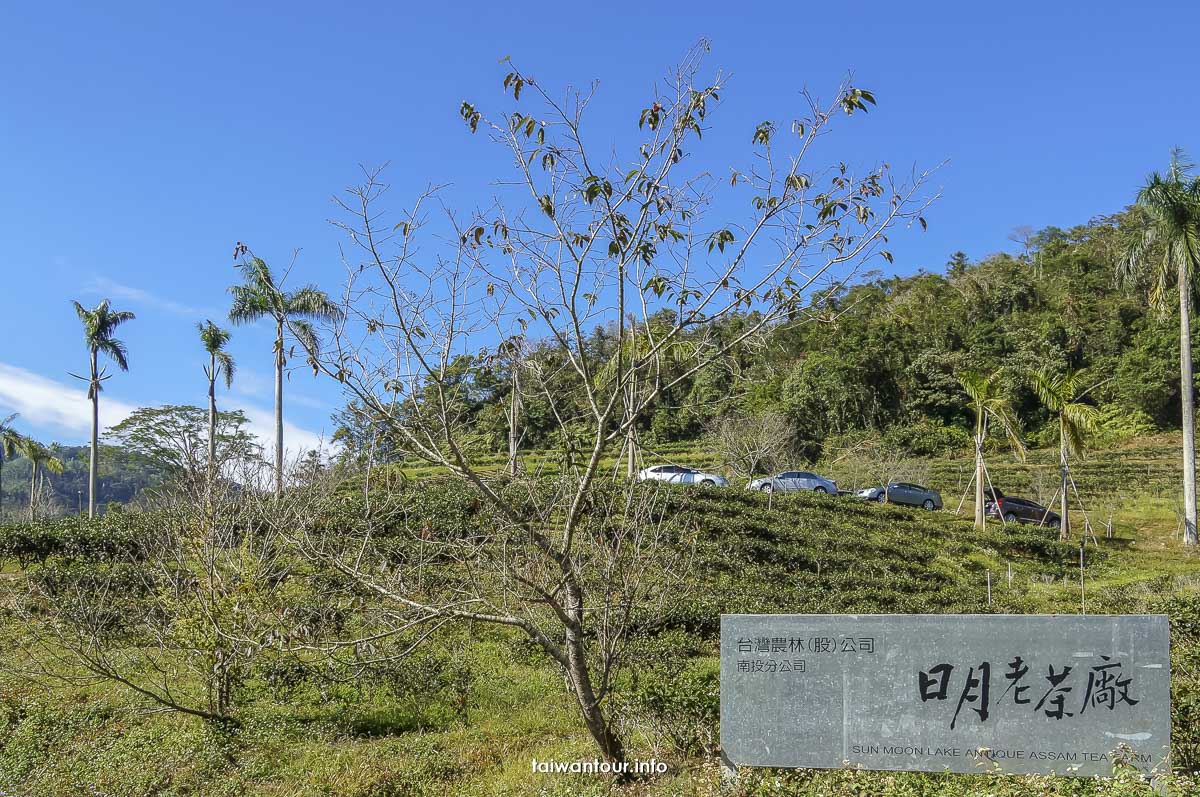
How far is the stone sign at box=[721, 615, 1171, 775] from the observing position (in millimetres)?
4672

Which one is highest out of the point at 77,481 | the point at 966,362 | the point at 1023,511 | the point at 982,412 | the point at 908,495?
the point at 966,362

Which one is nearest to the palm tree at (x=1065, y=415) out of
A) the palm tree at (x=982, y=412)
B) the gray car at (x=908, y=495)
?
the palm tree at (x=982, y=412)

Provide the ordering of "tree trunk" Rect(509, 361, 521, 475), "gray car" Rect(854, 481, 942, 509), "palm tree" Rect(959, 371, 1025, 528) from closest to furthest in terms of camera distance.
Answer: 1. "tree trunk" Rect(509, 361, 521, 475)
2. "palm tree" Rect(959, 371, 1025, 528)
3. "gray car" Rect(854, 481, 942, 509)

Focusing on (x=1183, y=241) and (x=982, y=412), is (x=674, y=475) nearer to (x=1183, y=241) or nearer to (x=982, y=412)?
(x=982, y=412)

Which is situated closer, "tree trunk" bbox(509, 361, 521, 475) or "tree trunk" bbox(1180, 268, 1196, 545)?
"tree trunk" bbox(509, 361, 521, 475)

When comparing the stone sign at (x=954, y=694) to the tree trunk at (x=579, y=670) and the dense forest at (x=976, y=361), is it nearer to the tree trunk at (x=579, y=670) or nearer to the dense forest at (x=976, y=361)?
the tree trunk at (x=579, y=670)

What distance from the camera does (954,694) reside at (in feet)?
15.5

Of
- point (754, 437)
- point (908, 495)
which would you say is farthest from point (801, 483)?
point (908, 495)

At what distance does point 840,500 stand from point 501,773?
17.7 metres

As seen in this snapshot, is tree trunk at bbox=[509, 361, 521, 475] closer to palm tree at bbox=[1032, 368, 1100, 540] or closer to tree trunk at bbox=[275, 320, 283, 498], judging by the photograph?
tree trunk at bbox=[275, 320, 283, 498]

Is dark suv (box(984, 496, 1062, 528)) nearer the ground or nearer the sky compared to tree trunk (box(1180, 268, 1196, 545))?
nearer the ground

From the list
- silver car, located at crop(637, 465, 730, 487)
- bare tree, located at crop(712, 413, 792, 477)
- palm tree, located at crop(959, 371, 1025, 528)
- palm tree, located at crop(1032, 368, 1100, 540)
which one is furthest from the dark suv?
silver car, located at crop(637, 465, 730, 487)

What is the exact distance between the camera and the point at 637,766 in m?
5.15

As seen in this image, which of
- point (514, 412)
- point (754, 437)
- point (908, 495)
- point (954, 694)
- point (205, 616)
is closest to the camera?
point (954, 694)
